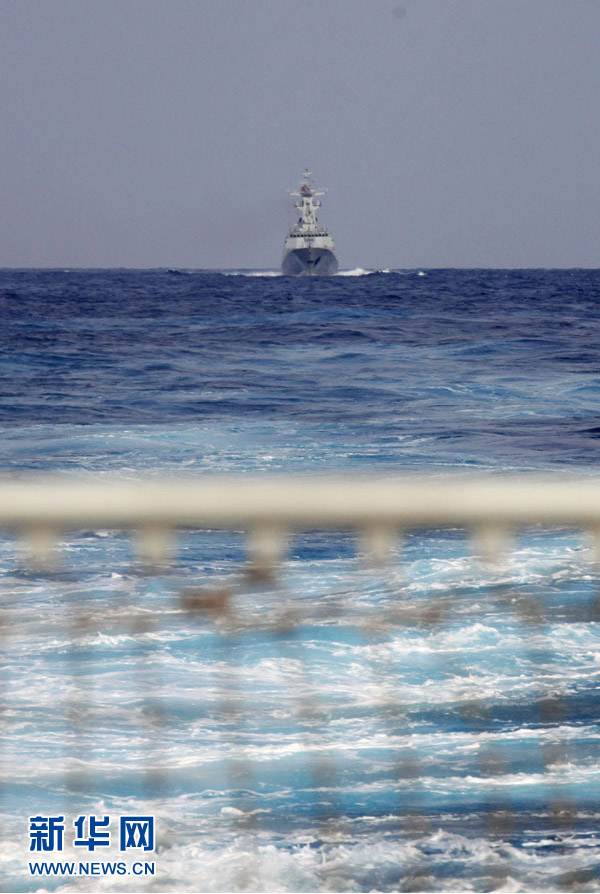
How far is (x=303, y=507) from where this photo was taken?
6.15 feet

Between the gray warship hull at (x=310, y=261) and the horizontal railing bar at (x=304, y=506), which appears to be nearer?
the horizontal railing bar at (x=304, y=506)

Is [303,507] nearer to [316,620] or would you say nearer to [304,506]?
[304,506]

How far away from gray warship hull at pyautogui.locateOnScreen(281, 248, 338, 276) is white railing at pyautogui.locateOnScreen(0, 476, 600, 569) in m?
83.0

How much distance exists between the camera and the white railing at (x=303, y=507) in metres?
1.86

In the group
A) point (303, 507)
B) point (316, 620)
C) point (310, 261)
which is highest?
point (310, 261)

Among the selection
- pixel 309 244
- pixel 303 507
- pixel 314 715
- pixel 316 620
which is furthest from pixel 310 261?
pixel 303 507

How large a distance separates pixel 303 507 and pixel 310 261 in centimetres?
8358

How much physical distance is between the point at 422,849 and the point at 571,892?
42cm

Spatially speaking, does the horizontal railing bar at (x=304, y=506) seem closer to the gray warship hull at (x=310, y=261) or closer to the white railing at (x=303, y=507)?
the white railing at (x=303, y=507)

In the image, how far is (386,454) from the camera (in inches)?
504

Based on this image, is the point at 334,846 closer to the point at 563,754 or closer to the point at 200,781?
the point at 200,781

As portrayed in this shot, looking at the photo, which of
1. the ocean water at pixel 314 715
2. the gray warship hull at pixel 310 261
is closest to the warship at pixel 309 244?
the gray warship hull at pixel 310 261

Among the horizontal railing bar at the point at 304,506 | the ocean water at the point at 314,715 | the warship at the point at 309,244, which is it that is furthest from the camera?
the warship at the point at 309,244

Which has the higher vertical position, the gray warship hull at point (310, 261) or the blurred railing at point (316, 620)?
the gray warship hull at point (310, 261)
